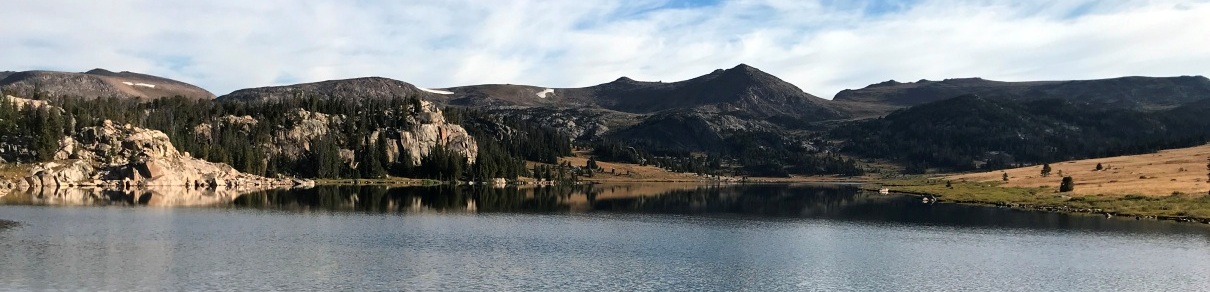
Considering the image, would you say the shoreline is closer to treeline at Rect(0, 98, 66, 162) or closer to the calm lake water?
the calm lake water

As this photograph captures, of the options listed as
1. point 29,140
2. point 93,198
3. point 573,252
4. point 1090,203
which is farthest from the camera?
point 29,140

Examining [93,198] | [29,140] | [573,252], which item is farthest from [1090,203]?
[29,140]

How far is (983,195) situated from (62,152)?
203 meters

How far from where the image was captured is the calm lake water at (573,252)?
56.8 meters

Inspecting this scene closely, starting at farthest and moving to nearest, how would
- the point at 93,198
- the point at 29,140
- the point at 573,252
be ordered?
the point at 29,140
the point at 93,198
the point at 573,252

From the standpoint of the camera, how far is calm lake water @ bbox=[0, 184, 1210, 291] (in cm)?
5678

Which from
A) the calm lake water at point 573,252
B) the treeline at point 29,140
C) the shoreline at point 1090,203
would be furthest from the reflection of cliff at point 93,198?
the shoreline at point 1090,203

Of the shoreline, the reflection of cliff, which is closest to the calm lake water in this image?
the reflection of cliff

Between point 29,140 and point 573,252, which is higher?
point 29,140

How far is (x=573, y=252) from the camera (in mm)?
73750

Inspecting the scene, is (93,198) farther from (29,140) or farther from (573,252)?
(573,252)

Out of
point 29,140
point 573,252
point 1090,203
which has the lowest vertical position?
point 573,252

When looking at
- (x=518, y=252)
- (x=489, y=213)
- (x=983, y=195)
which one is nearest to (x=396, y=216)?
(x=489, y=213)

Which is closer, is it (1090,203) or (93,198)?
(1090,203)
